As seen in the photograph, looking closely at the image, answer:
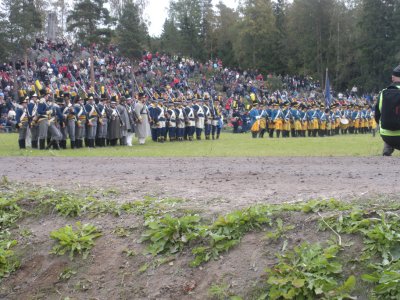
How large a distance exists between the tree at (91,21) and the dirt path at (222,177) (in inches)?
1285

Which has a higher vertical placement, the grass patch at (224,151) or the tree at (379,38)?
the tree at (379,38)

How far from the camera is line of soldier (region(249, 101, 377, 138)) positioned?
30.1 m

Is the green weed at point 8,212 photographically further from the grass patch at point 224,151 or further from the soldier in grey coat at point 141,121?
the soldier in grey coat at point 141,121

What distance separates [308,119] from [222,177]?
26.0 meters

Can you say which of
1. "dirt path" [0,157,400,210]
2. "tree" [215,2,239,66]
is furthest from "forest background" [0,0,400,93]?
"dirt path" [0,157,400,210]

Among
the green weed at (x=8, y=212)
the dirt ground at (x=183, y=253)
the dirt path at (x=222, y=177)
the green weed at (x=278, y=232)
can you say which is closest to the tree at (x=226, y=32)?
the dirt path at (x=222, y=177)

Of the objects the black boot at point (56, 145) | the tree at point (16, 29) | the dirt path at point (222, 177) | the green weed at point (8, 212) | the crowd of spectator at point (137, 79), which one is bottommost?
the green weed at point (8, 212)

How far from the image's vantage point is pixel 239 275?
5266 millimetres

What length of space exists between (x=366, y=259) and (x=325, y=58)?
69293 mm

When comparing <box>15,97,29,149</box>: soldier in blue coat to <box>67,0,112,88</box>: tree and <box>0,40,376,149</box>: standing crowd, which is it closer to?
<box>0,40,376,149</box>: standing crowd

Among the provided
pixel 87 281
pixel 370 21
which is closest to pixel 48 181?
pixel 87 281

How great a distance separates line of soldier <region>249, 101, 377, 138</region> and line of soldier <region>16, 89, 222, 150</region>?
3.97 m

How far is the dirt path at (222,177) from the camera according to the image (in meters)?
7.00

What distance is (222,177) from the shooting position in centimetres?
913
